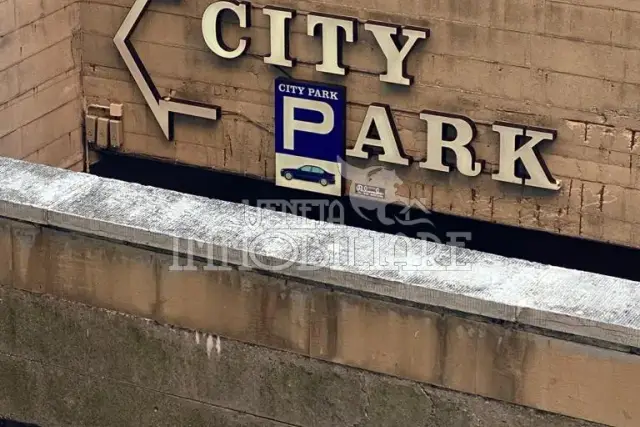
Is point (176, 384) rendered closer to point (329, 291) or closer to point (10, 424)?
point (329, 291)

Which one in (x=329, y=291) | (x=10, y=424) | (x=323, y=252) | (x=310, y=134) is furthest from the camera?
(x=310, y=134)

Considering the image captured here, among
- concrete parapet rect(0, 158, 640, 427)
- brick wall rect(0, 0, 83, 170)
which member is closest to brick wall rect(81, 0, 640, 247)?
brick wall rect(0, 0, 83, 170)

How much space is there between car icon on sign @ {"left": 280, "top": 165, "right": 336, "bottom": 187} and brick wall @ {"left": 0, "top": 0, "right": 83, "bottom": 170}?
4.41 metres

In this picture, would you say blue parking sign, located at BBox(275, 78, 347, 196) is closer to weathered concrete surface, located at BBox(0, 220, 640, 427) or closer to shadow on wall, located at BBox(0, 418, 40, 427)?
shadow on wall, located at BBox(0, 418, 40, 427)

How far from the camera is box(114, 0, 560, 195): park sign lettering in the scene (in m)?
24.0

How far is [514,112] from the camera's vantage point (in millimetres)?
23703

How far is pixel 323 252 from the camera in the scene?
54.9 ft

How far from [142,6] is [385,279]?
11.6m

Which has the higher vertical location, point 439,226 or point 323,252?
point 323,252

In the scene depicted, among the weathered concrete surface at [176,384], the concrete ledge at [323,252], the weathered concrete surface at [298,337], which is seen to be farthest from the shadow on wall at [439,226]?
the weathered concrete surface at [298,337]

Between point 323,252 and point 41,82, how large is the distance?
35.8ft

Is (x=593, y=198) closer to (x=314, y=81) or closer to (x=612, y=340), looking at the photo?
(x=314, y=81)

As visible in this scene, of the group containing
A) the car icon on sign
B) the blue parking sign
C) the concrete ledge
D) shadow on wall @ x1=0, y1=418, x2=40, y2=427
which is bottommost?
shadow on wall @ x1=0, y1=418, x2=40, y2=427

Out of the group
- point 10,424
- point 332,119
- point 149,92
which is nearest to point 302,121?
point 332,119
